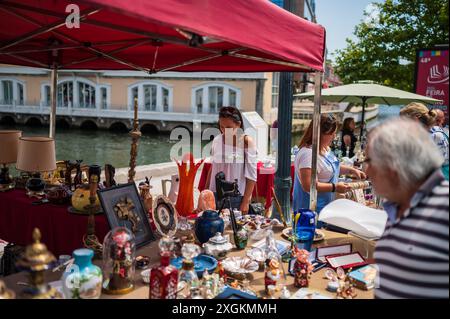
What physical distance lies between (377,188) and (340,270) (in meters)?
0.80

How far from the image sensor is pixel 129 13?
1.43m

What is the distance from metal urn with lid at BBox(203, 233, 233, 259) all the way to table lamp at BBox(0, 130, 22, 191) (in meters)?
2.23

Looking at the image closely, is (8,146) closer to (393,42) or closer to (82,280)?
(82,280)

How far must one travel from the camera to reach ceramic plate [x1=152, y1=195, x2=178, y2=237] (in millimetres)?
2361

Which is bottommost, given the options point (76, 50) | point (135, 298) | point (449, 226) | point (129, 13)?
point (135, 298)

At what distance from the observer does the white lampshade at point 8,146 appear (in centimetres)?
356

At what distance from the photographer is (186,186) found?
2.82 metres

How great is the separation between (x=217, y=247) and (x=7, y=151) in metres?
2.52

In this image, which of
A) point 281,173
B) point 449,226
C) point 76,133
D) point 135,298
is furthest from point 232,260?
point 76,133

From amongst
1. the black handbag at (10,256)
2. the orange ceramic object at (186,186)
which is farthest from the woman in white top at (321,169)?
the black handbag at (10,256)

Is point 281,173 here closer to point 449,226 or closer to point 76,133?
point 449,226

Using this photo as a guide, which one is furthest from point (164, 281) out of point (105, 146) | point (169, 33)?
point (105, 146)

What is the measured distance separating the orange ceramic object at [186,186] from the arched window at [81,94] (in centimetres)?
3240

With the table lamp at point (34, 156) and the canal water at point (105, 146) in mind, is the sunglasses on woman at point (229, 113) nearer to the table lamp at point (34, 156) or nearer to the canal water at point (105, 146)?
the table lamp at point (34, 156)
